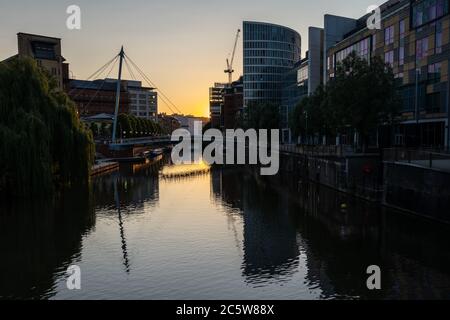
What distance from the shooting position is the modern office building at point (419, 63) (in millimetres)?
51188

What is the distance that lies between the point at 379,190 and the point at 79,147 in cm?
2915

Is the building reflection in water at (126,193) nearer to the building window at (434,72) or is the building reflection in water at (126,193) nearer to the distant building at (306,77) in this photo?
the building window at (434,72)

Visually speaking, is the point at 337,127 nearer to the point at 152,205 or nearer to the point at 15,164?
the point at 152,205

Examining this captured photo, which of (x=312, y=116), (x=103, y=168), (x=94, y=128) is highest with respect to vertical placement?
(x=312, y=116)

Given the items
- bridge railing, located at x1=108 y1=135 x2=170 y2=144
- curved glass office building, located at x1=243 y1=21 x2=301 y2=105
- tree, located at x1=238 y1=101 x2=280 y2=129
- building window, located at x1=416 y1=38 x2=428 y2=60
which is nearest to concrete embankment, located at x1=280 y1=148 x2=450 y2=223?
building window, located at x1=416 y1=38 x2=428 y2=60

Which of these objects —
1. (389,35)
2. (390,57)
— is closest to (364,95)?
(390,57)

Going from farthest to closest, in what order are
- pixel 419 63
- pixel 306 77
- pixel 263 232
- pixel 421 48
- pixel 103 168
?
1. pixel 306 77
2. pixel 103 168
3. pixel 419 63
4. pixel 421 48
5. pixel 263 232

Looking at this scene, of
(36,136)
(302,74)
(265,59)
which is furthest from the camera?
(265,59)

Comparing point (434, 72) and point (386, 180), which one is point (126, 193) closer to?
point (386, 180)

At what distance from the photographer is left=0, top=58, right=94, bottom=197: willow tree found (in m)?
36.7

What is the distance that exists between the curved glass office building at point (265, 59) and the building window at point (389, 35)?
110 m

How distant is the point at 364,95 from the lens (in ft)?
140

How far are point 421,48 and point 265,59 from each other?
12927 centimetres

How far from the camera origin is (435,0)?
51.9m
